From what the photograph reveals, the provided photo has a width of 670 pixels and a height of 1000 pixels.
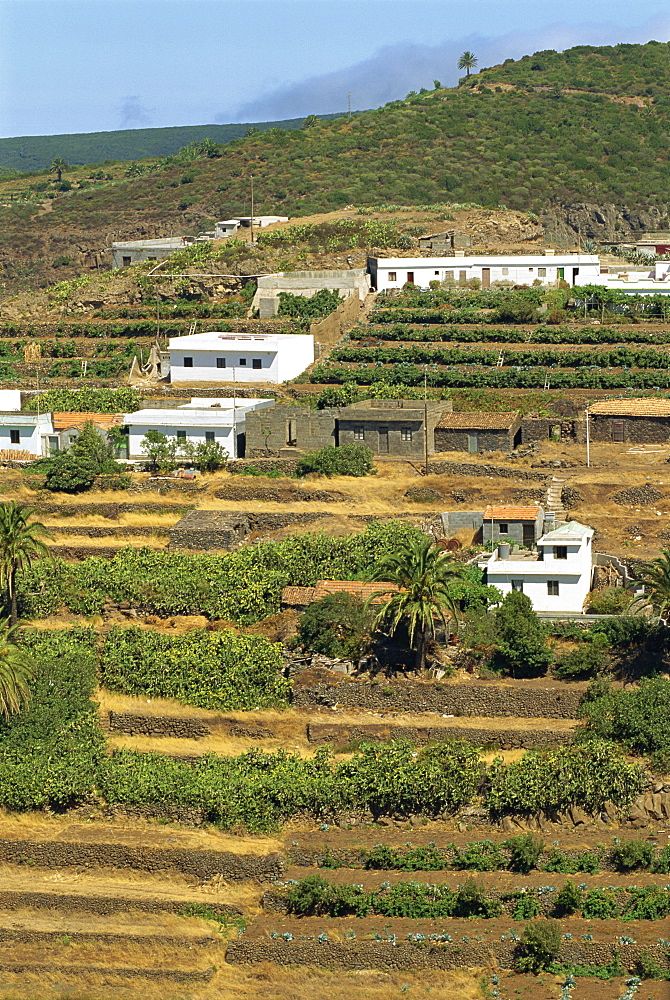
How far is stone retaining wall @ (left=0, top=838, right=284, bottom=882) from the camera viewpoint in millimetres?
31422

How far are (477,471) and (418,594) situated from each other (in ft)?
39.5

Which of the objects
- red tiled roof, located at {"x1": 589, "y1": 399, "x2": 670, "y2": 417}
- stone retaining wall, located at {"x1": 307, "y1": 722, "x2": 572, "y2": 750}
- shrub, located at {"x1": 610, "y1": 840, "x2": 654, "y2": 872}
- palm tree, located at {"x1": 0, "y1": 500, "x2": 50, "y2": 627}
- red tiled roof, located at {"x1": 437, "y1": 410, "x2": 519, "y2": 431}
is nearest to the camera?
shrub, located at {"x1": 610, "y1": 840, "x2": 654, "y2": 872}

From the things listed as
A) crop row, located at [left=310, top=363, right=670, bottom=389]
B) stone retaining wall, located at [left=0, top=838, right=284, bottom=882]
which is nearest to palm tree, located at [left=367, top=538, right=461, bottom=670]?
stone retaining wall, located at [left=0, top=838, right=284, bottom=882]

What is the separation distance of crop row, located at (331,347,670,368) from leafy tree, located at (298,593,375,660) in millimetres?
21653

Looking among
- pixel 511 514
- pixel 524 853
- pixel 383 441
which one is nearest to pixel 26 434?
pixel 383 441

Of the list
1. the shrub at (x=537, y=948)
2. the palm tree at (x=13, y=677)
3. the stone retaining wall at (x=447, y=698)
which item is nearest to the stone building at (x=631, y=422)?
the stone retaining wall at (x=447, y=698)

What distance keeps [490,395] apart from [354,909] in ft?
91.2

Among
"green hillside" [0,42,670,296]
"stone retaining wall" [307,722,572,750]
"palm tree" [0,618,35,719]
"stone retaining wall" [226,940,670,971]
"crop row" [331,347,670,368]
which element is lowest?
"stone retaining wall" [226,940,670,971]

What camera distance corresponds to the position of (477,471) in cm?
4844

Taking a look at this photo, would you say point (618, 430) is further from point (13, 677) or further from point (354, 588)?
point (13, 677)

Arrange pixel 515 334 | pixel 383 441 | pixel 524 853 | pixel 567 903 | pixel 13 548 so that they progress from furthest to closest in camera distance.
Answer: pixel 515 334, pixel 383 441, pixel 13 548, pixel 524 853, pixel 567 903

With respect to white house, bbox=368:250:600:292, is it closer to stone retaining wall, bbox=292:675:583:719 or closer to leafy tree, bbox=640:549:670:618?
leafy tree, bbox=640:549:670:618

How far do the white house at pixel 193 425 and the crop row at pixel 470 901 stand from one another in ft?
76.8

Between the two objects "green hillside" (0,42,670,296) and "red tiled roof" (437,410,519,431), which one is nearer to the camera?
"red tiled roof" (437,410,519,431)
